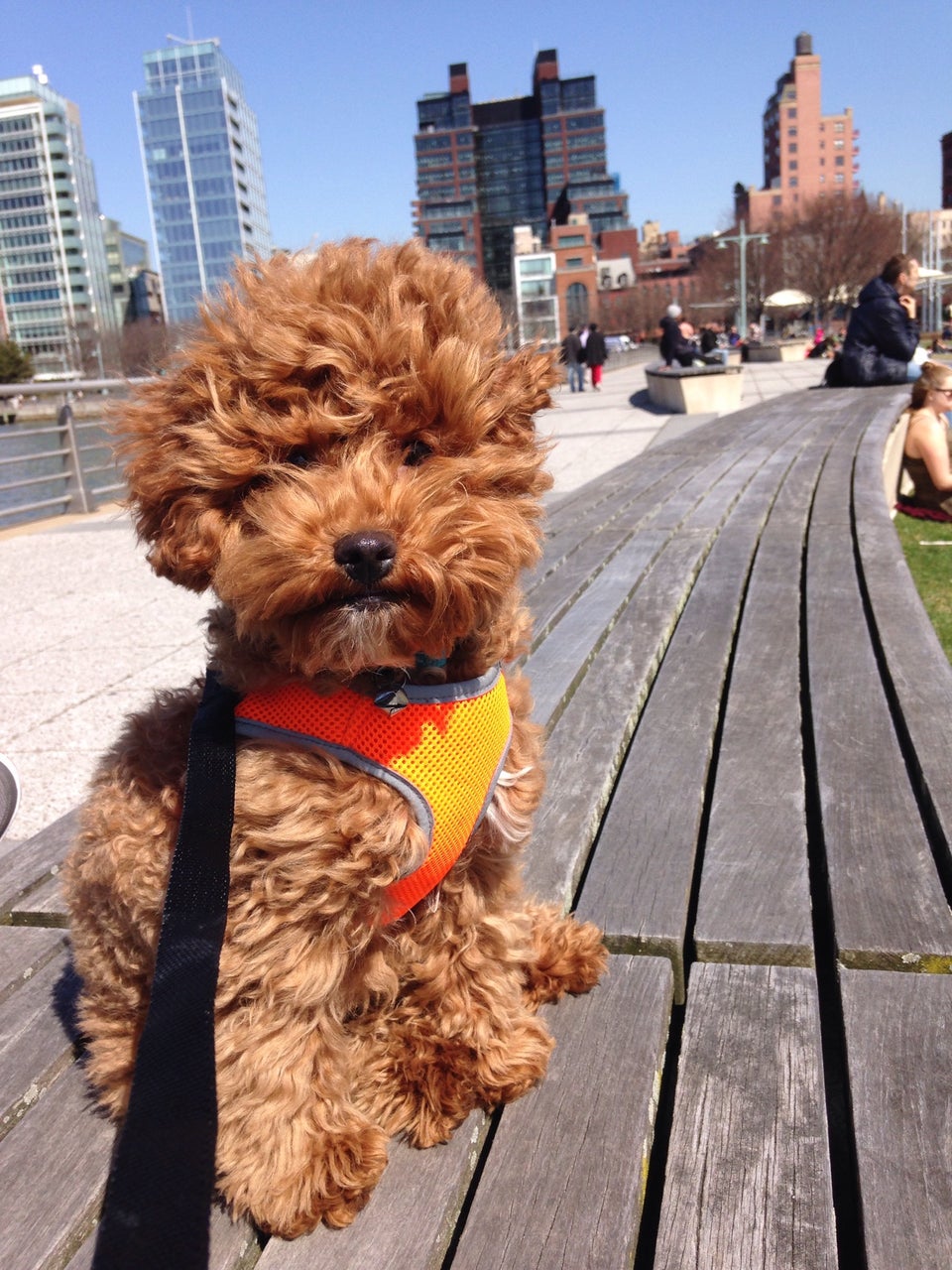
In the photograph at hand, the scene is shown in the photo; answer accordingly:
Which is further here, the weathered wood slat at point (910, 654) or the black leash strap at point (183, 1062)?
the weathered wood slat at point (910, 654)

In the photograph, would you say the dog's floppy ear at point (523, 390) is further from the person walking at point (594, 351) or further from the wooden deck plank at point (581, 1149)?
the person walking at point (594, 351)

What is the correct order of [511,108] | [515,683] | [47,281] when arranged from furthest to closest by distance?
1. [511,108]
2. [47,281]
3. [515,683]

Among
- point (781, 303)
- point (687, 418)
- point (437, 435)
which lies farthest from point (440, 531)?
point (781, 303)

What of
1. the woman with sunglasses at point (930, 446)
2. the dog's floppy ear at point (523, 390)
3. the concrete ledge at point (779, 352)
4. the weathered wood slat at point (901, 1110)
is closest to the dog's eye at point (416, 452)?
the dog's floppy ear at point (523, 390)

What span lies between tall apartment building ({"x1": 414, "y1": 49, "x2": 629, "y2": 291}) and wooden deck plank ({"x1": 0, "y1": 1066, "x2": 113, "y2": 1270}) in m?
187

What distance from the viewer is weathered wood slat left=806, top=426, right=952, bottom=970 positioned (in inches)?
69.8

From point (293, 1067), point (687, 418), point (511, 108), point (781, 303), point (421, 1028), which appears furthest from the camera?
point (511, 108)

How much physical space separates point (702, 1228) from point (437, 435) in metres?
1.27

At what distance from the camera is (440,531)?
1.57 metres

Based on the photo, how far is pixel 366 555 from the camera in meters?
1.50

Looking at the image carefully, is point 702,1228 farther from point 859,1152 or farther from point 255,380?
point 255,380

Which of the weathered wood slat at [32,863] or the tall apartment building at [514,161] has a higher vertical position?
the tall apartment building at [514,161]

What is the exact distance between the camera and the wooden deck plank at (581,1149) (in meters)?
1.29

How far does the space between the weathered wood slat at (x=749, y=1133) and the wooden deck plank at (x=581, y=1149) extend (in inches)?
2.4
